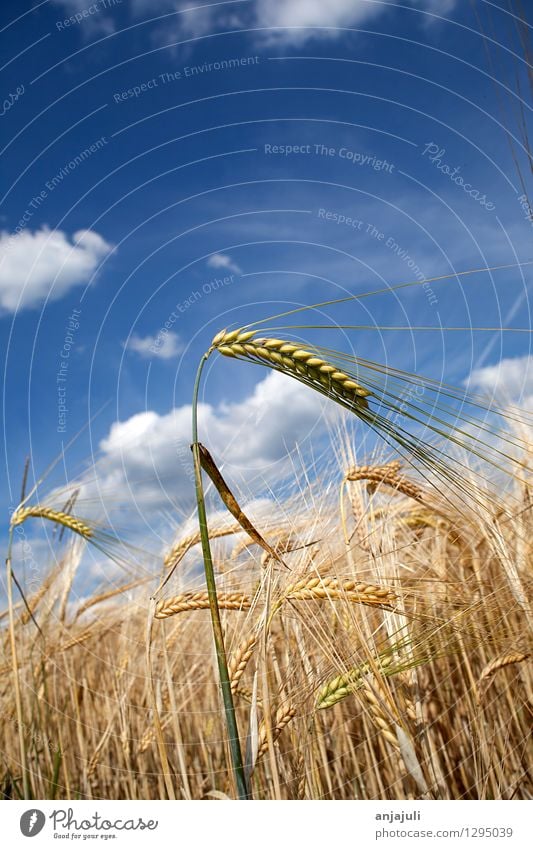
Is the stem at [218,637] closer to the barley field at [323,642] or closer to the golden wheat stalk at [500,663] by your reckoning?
the barley field at [323,642]

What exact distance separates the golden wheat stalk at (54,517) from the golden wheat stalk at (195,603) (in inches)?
30.5

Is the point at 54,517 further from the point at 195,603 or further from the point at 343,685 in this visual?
the point at 343,685

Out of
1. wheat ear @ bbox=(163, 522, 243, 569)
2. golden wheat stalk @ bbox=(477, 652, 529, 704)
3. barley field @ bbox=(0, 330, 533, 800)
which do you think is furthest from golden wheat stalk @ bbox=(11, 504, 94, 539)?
golden wheat stalk @ bbox=(477, 652, 529, 704)

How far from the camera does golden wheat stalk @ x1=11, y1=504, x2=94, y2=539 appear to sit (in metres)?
2.33

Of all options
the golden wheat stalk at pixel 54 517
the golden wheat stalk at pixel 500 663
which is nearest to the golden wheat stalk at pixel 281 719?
the golden wheat stalk at pixel 500 663

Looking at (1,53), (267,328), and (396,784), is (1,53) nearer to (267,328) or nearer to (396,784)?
(267,328)

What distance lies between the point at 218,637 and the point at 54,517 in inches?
51.8

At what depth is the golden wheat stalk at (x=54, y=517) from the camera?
2332 millimetres

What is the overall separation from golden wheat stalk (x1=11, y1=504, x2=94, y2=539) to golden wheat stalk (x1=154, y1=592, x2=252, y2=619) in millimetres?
774

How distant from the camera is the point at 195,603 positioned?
1639 mm

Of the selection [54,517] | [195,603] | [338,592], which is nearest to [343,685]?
[338,592]
